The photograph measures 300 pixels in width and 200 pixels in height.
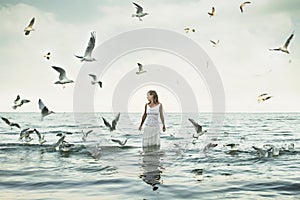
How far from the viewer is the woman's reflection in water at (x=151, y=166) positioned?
9.46 metres

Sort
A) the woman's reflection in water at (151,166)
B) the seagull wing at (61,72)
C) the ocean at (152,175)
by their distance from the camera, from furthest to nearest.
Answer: the seagull wing at (61,72) → the woman's reflection in water at (151,166) → the ocean at (152,175)

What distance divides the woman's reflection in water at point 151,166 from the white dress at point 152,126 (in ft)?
1.49

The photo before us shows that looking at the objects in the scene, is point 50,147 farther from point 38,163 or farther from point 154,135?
point 154,135

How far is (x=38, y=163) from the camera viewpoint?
12.9m

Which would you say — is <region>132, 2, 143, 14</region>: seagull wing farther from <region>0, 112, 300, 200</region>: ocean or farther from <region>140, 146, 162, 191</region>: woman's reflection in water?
<region>140, 146, 162, 191</region>: woman's reflection in water

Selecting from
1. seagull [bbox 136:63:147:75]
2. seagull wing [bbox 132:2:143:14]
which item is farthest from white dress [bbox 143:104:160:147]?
seagull wing [bbox 132:2:143:14]

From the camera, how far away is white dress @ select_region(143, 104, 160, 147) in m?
13.2

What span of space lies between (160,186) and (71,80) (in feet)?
23.4

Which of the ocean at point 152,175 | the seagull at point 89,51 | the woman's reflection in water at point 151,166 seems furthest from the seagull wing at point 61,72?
the woman's reflection in water at point 151,166

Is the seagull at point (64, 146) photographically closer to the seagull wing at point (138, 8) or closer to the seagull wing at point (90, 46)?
the seagull wing at point (90, 46)

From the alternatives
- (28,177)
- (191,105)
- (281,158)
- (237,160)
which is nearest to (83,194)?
(28,177)

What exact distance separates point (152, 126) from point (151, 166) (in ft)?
6.41

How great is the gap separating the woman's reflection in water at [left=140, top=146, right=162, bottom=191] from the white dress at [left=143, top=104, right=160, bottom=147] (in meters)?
0.45

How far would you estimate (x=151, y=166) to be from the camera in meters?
11.6
